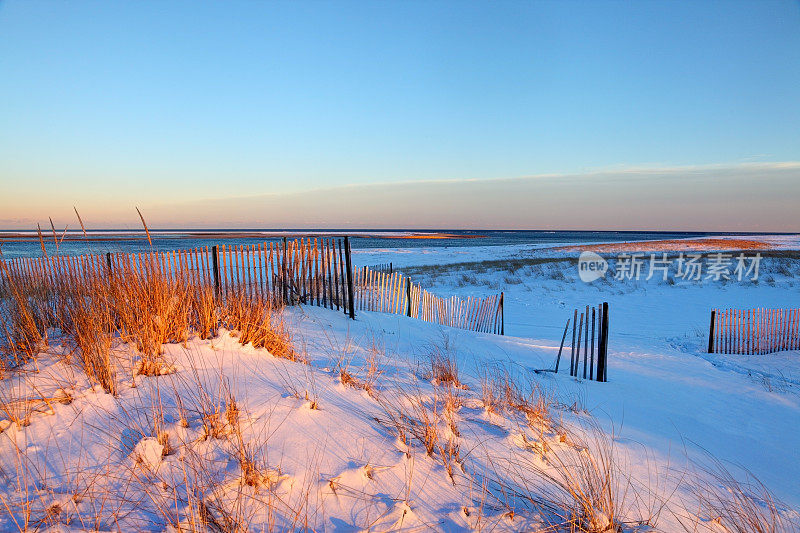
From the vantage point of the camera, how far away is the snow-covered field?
2064mm

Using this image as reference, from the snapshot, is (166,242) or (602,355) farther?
(166,242)

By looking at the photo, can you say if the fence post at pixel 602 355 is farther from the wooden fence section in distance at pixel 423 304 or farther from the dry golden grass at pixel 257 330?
the dry golden grass at pixel 257 330

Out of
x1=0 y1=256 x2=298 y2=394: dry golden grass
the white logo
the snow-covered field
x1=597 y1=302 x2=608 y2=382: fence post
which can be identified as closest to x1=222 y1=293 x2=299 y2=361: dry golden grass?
x1=0 y1=256 x2=298 y2=394: dry golden grass

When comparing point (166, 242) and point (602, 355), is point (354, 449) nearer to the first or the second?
point (602, 355)

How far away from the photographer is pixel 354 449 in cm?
264

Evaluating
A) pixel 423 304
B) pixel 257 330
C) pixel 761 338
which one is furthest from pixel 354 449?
pixel 761 338

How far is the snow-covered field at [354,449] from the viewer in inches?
81.3

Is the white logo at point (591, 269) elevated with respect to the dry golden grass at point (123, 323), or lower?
lower

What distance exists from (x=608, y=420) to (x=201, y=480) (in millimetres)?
4058

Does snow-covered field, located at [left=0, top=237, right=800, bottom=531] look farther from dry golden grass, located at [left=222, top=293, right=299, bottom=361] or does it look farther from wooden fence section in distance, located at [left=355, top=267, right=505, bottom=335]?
wooden fence section in distance, located at [left=355, top=267, right=505, bottom=335]

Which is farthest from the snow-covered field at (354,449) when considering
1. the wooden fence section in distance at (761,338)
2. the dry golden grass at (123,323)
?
the wooden fence section in distance at (761,338)

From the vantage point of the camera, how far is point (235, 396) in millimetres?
3193

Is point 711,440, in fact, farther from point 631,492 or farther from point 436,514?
point 436,514

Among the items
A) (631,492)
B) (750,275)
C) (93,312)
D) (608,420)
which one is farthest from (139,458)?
(750,275)
